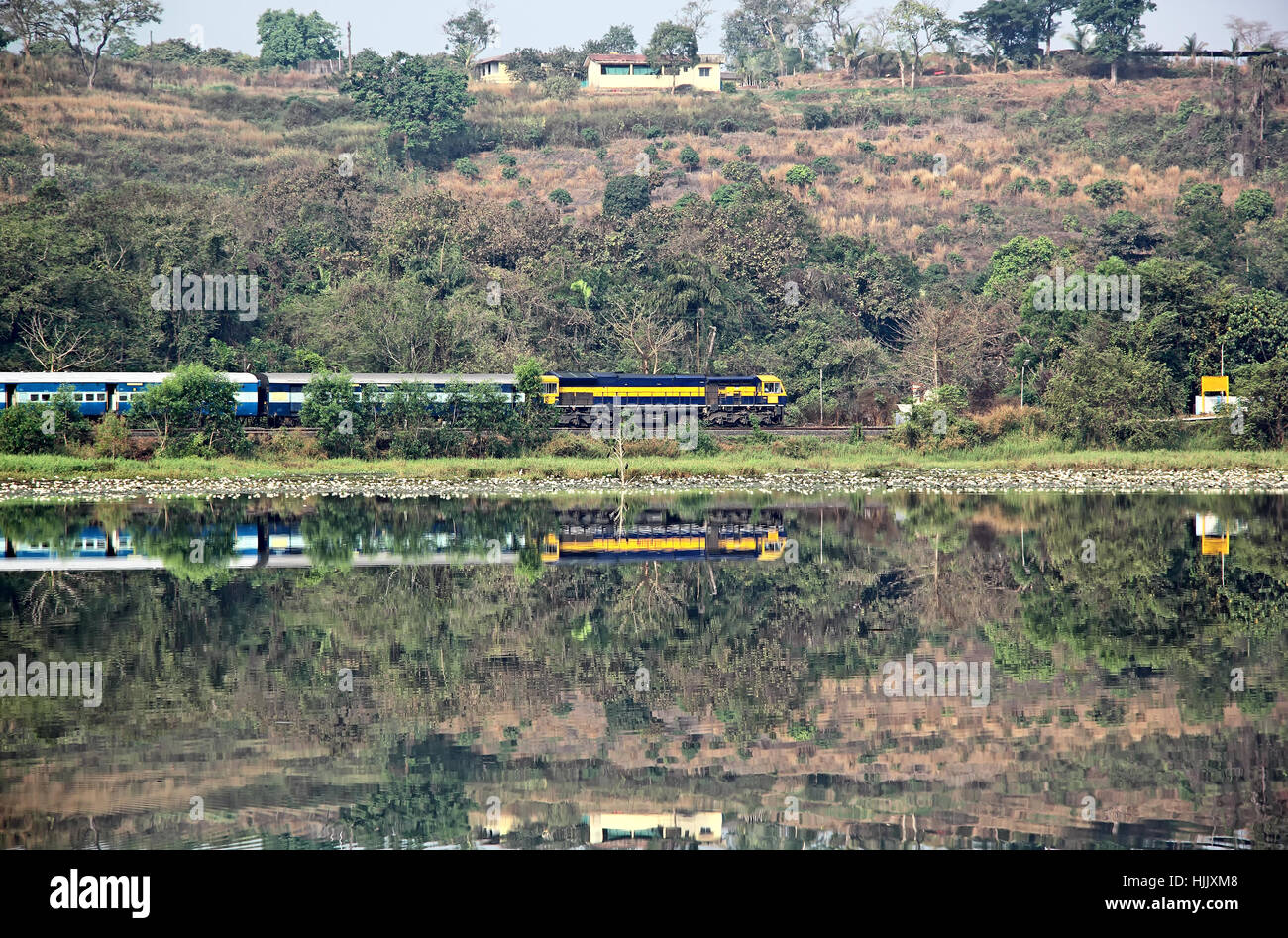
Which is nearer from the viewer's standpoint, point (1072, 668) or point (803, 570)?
point (1072, 668)

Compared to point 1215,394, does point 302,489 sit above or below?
below

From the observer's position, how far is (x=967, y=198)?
10031 cm

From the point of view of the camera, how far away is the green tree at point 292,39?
13850cm

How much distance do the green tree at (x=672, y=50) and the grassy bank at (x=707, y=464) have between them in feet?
275

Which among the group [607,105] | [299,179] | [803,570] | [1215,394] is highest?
[607,105]

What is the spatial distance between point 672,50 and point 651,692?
124 m

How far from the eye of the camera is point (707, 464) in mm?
54594

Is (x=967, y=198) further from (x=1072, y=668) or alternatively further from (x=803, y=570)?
(x=1072, y=668)

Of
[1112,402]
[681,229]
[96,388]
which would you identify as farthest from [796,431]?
[96,388]

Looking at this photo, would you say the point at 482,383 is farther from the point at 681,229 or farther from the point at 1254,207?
the point at 1254,207
